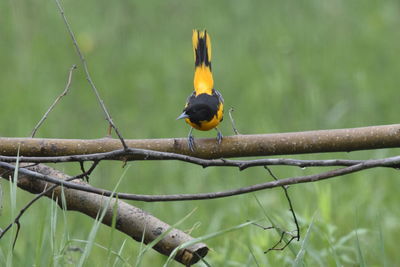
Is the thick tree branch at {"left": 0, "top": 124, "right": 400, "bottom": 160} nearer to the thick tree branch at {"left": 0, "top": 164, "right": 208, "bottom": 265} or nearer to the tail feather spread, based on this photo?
the thick tree branch at {"left": 0, "top": 164, "right": 208, "bottom": 265}

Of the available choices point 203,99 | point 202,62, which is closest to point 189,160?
point 203,99

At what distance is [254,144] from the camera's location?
2744mm

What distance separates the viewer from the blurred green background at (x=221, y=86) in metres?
5.16

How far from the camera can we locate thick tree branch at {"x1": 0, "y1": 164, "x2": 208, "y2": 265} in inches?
106

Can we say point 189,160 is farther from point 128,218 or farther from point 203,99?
point 203,99

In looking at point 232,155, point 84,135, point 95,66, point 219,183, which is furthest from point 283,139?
point 95,66

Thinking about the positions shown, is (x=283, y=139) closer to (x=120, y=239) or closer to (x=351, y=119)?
(x=120, y=239)

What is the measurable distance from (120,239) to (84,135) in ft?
7.94

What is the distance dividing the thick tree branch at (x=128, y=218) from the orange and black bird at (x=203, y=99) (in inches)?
47.0

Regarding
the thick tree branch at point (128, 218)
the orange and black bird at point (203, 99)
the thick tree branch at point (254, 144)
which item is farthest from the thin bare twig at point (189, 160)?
the orange and black bird at point (203, 99)

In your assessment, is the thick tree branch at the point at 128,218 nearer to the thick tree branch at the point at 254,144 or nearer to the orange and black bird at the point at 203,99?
the thick tree branch at the point at 254,144

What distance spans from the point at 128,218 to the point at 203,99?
156 cm

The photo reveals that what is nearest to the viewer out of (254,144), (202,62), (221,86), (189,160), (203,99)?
(189,160)

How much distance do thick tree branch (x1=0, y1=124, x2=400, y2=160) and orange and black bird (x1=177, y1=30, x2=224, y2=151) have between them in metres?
1.20
